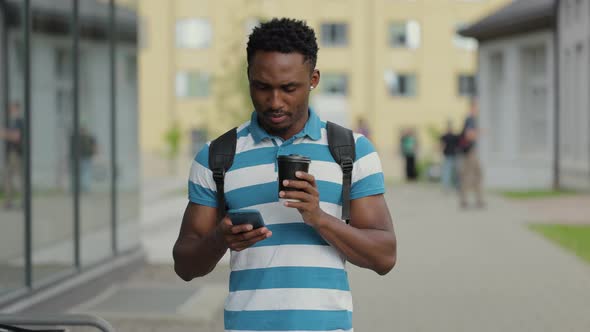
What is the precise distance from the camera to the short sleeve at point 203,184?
3277 mm

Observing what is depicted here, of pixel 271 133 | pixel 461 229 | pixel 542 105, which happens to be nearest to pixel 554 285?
pixel 461 229

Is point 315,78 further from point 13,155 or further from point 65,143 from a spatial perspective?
point 65,143

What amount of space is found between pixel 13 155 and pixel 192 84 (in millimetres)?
55357

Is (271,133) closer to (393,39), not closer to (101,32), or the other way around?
(101,32)

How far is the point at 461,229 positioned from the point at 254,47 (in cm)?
1400

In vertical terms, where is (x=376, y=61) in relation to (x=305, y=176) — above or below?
above

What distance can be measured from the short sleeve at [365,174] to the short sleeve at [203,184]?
412mm

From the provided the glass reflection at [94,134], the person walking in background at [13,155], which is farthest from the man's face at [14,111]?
the glass reflection at [94,134]

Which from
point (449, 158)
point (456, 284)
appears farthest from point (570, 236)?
point (449, 158)

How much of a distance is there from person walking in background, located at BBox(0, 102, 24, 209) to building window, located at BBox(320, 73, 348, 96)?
54412 millimetres

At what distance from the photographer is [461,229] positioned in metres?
16.9

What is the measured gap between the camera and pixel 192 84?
64000mm

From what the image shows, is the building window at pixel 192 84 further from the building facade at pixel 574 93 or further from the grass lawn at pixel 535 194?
the grass lawn at pixel 535 194

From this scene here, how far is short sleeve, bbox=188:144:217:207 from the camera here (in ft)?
10.8
